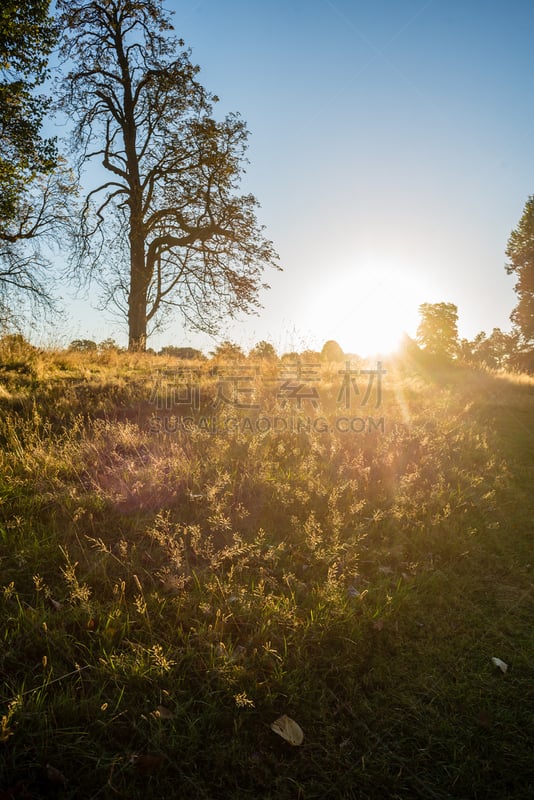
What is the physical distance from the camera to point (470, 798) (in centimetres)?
206

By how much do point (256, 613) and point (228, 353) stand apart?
9.86 m

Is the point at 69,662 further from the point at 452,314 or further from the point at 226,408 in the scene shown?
the point at 452,314

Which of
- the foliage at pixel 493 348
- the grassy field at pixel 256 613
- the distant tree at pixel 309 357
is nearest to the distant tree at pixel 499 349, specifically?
the foliage at pixel 493 348

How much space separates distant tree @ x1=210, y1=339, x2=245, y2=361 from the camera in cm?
1195

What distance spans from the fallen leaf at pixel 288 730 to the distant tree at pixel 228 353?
9847mm

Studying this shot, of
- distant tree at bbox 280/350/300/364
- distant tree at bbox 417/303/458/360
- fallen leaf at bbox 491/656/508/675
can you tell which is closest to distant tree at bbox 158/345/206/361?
distant tree at bbox 280/350/300/364

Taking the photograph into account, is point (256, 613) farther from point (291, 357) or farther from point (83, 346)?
point (83, 346)

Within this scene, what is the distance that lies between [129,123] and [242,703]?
20.2 meters

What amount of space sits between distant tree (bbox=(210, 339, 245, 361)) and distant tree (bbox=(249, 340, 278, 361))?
396mm

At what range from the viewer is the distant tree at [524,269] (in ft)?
103

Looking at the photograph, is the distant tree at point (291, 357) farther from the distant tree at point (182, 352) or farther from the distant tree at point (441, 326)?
the distant tree at point (441, 326)

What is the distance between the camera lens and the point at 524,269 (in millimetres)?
31750

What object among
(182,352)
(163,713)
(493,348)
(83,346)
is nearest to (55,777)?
(163,713)

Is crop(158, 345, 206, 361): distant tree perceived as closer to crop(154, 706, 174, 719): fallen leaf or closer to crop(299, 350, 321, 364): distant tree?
crop(299, 350, 321, 364): distant tree
